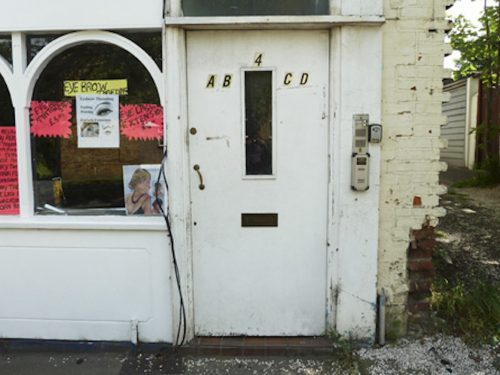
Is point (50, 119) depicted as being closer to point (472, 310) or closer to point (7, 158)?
point (7, 158)

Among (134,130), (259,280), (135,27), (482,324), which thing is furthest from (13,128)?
(482,324)

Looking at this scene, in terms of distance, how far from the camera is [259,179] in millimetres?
3094

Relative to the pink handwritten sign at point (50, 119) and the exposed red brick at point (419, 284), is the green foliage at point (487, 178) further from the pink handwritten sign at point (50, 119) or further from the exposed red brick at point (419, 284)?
the pink handwritten sign at point (50, 119)

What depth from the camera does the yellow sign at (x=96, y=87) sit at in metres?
3.15

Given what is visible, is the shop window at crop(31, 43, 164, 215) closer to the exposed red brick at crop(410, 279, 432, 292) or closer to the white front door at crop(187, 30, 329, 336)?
the white front door at crop(187, 30, 329, 336)

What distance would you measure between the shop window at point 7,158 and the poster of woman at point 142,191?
881mm

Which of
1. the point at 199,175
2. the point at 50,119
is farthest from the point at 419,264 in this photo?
the point at 50,119

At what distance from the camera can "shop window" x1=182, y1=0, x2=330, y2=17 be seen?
2.99 meters

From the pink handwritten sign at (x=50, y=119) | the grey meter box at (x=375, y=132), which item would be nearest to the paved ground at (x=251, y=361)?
the grey meter box at (x=375, y=132)

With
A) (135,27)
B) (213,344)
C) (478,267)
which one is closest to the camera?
(135,27)

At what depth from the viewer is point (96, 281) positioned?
316cm

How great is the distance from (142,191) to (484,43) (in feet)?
32.5

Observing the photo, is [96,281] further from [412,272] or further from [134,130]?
[412,272]

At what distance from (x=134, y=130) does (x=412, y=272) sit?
2.43 m
